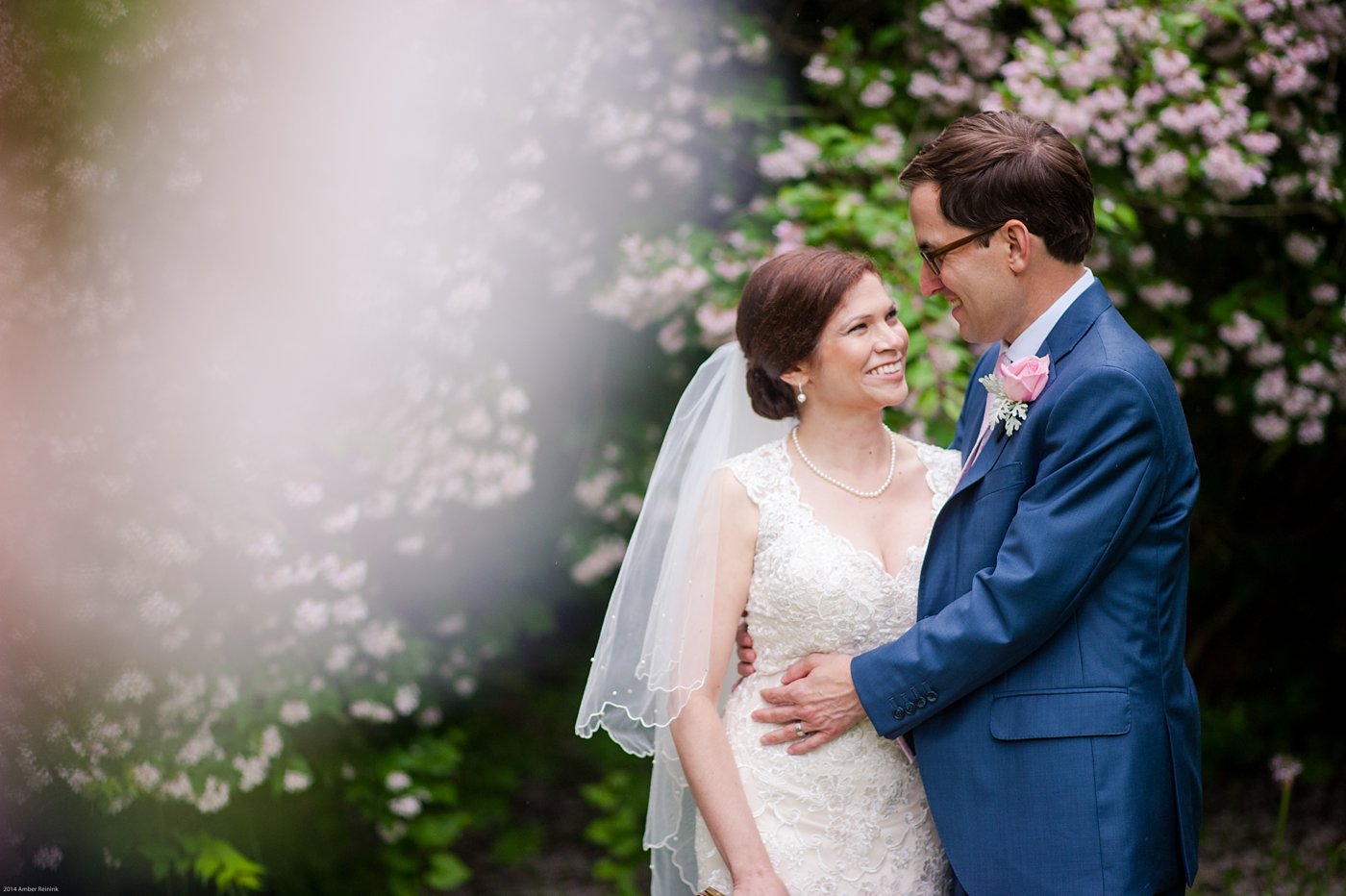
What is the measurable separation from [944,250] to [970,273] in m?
0.07

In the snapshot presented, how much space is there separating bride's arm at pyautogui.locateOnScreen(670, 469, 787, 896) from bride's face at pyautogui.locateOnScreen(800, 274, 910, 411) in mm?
304

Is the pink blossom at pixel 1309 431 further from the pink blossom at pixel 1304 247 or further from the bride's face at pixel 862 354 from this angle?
the bride's face at pixel 862 354

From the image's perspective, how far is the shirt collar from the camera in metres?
2.27

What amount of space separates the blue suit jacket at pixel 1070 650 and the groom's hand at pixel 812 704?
0.11 m

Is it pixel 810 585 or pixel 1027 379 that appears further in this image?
pixel 810 585

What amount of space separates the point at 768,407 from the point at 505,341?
5.57ft

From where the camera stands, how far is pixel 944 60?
4.12m

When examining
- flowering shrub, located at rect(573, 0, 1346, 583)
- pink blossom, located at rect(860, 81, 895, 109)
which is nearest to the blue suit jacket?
flowering shrub, located at rect(573, 0, 1346, 583)

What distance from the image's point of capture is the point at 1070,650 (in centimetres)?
212

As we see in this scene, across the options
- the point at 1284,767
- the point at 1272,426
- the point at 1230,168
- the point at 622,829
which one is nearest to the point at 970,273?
the point at 1230,168

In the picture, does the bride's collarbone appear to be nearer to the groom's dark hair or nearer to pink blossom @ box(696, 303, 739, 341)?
the groom's dark hair

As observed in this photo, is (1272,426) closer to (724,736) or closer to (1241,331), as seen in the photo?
(1241,331)

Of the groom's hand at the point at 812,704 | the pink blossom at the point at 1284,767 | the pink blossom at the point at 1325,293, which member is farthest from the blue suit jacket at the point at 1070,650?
the pink blossom at the point at 1284,767

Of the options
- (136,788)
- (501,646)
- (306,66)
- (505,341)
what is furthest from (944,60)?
(136,788)
